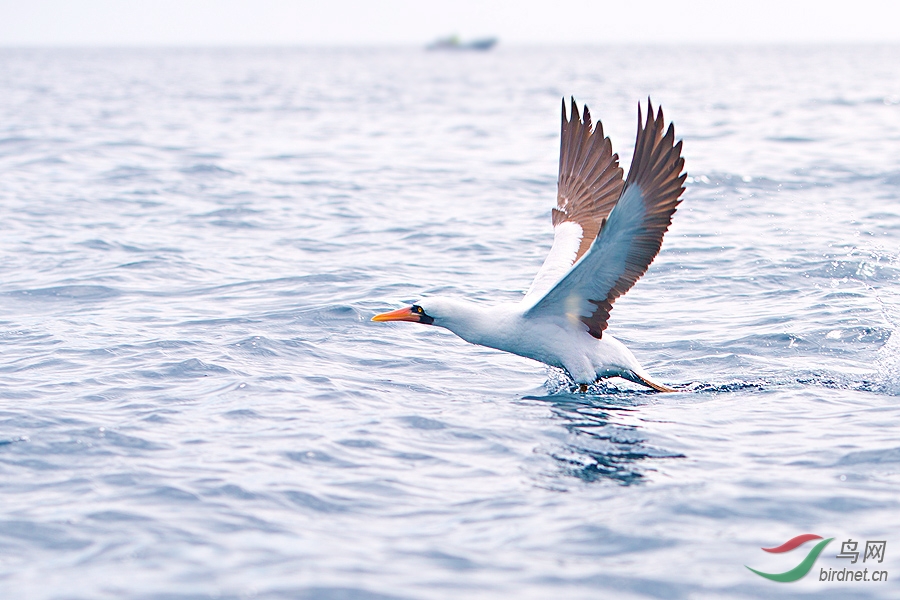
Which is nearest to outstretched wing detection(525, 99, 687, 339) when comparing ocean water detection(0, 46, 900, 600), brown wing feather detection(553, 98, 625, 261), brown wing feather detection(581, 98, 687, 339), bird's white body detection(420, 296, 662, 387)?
brown wing feather detection(581, 98, 687, 339)

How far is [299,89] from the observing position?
55156 millimetres

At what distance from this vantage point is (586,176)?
9.66 m

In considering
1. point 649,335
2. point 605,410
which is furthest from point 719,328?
point 605,410

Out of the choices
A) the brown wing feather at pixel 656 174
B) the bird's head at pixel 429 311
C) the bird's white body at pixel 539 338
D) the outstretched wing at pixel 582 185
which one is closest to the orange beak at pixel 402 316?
the bird's head at pixel 429 311

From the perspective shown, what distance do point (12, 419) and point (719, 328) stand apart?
21.0 ft

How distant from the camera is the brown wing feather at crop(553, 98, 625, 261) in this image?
9.45m

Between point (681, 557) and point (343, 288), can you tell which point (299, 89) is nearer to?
point (343, 288)

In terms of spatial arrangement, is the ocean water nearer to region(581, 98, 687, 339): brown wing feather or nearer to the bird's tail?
the bird's tail

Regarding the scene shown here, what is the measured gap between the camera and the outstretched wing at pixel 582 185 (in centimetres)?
938

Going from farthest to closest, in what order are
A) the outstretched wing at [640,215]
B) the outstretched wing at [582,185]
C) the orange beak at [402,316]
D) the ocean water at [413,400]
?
the outstretched wing at [582,185]
the orange beak at [402,316]
the outstretched wing at [640,215]
the ocean water at [413,400]

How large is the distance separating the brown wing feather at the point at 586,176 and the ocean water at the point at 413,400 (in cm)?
140

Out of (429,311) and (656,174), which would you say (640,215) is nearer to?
(656,174)

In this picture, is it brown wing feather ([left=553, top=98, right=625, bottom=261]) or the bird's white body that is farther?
brown wing feather ([left=553, top=98, right=625, bottom=261])

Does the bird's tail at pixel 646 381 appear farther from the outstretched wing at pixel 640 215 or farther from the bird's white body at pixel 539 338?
the outstretched wing at pixel 640 215
